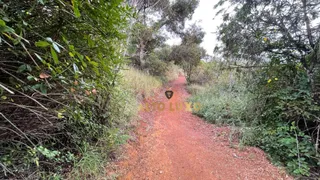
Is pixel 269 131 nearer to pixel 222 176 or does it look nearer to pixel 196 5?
pixel 222 176

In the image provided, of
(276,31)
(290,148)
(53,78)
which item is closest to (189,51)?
(276,31)

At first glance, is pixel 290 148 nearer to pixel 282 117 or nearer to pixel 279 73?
pixel 282 117

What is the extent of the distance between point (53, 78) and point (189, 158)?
2343mm

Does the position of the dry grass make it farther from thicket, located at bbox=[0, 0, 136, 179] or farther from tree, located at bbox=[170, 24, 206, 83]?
tree, located at bbox=[170, 24, 206, 83]

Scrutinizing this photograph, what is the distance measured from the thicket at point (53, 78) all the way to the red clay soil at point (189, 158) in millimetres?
608

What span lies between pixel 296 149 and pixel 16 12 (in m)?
3.68

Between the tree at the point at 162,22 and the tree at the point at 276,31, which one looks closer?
the tree at the point at 276,31

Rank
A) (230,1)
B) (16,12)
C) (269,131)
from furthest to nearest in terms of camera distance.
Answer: (230,1)
(269,131)
(16,12)

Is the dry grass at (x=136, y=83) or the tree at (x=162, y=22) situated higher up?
the tree at (x=162, y=22)

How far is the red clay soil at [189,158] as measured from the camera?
2.18 meters

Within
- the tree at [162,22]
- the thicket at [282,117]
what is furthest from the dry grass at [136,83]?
the thicket at [282,117]

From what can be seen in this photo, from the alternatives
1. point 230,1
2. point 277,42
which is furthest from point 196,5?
point 277,42

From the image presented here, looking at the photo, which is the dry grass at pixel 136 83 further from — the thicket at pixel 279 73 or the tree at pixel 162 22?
the thicket at pixel 279 73

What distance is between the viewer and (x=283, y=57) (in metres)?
3.20
